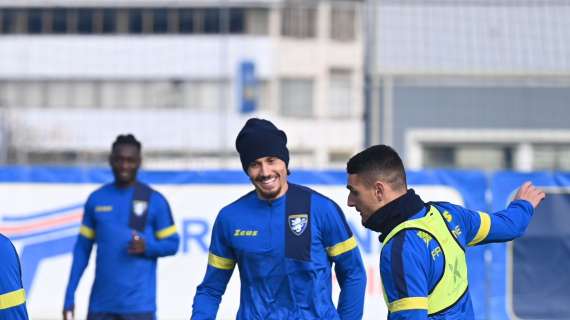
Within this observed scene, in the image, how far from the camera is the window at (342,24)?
45.8 metres

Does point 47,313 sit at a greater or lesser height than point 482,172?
lesser

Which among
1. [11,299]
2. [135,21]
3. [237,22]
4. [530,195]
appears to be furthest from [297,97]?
[11,299]

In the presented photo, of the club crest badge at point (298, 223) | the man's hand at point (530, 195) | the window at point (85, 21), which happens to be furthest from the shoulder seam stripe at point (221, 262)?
the window at point (85, 21)

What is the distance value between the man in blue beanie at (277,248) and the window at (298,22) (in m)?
39.6

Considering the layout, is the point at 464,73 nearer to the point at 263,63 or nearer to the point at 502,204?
the point at 502,204

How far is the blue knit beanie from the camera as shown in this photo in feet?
18.3

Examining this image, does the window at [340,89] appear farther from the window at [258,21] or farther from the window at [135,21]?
the window at [135,21]

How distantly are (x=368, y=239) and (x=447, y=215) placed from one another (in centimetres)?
715

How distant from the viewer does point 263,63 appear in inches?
1813

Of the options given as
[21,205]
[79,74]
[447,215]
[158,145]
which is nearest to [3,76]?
[79,74]

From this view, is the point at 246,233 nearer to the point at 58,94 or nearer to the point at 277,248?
the point at 277,248

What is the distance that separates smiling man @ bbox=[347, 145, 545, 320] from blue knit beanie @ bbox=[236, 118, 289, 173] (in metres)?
0.92

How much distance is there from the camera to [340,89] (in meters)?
45.0

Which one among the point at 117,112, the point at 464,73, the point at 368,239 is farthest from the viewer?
the point at 117,112
